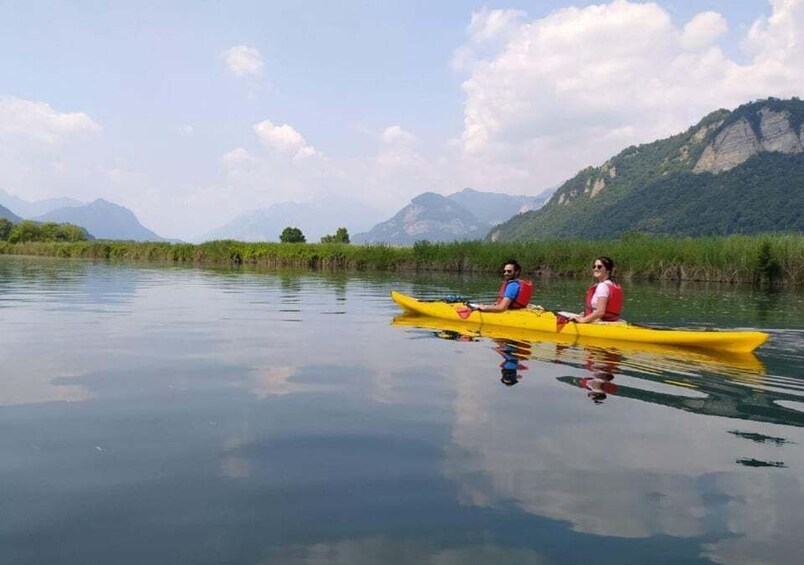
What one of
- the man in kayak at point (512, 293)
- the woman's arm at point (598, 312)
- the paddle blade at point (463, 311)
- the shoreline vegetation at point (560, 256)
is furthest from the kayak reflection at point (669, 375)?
the shoreline vegetation at point (560, 256)

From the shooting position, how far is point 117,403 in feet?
18.4

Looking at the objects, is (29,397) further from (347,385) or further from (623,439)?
(623,439)

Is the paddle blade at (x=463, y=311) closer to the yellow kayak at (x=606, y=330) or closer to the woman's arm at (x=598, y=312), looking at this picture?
the yellow kayak at (x=606, y=330)

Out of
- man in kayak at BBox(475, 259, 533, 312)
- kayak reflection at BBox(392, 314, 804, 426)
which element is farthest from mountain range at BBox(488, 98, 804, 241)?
A: kayak reflection at BBox(392, 314, 804, 426)

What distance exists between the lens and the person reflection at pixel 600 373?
6.37 metres

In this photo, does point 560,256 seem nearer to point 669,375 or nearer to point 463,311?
point 463,311

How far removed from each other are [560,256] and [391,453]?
26536 mm

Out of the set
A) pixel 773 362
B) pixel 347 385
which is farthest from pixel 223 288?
pixel 773 362

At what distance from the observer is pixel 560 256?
1171 inches

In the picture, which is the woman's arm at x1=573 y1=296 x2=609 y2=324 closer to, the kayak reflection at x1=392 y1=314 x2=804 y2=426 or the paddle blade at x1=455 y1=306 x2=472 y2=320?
the kayak reflection at x1=392 y1=314 x2=804 y2=426

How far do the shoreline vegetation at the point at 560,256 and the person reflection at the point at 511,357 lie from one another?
18.4m

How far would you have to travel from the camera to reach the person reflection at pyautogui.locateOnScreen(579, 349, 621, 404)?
637 cm

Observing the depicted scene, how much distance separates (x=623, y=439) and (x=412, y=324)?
24.3 ft

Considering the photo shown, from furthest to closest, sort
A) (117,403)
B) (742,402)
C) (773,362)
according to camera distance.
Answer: (773,362) < (742,402) < (117,403)
